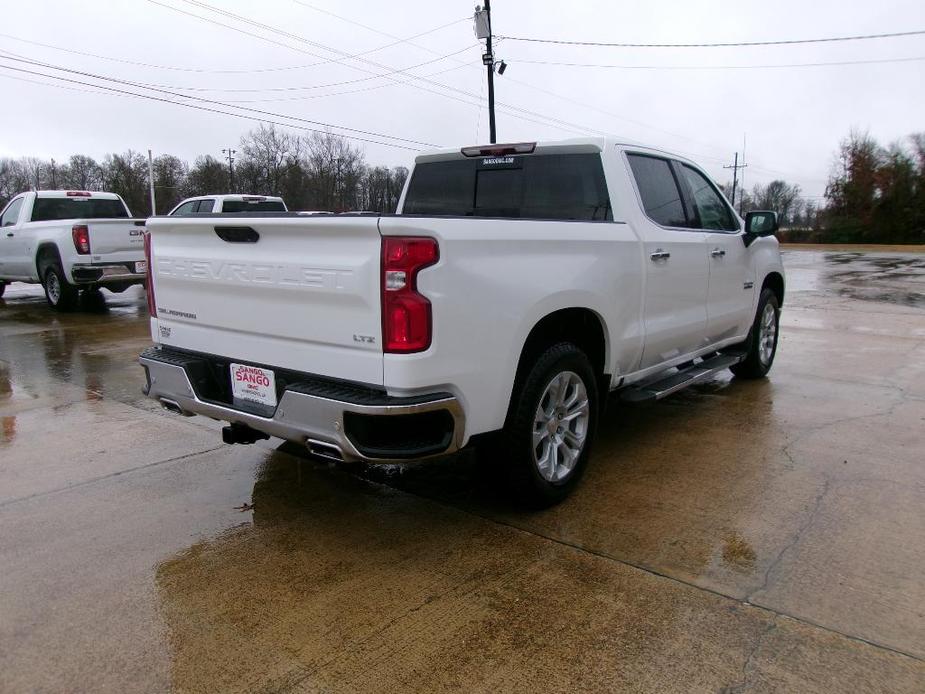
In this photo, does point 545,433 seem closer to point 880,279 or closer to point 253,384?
point 253,384

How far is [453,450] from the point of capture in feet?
10.3

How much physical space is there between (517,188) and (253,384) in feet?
7.37

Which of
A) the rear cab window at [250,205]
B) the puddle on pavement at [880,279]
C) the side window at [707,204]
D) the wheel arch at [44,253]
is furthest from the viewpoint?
the rear cab window at [250,205]

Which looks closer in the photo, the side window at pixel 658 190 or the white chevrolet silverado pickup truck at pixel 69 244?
the side window at pixel 658 190

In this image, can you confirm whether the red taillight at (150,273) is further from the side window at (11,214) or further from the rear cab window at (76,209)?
the side window at (11,214)

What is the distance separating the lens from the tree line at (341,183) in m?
40.2

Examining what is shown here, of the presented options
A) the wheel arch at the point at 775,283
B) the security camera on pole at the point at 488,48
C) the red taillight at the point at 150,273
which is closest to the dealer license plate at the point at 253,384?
the red taillight at the point at 150,273

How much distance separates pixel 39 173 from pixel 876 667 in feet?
285

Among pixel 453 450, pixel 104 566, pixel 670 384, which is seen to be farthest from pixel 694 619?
pixel 104 566

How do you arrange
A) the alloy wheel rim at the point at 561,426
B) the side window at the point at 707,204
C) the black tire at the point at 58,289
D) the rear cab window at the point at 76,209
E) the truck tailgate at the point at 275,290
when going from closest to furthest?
1. the truck tailgate at the point at 275,290
2. the alloy wheel rim at the point at 561,426
3. the side window at the point at 707,204
4. the black tire at the point at 58,289
5. the rear cab window at the point at 76,209

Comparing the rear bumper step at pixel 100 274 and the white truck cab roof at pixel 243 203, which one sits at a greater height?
the white truck cab roof at pixel 243 203

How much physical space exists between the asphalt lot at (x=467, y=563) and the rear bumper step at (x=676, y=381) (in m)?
0.42

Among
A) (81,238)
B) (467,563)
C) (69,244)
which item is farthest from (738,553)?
(69,244)

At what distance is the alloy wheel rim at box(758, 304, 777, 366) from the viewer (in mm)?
6676
